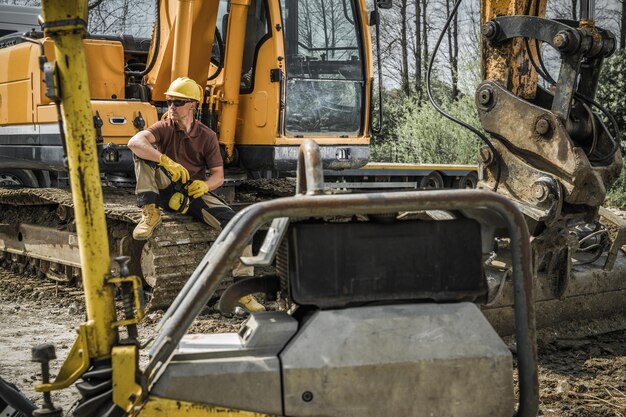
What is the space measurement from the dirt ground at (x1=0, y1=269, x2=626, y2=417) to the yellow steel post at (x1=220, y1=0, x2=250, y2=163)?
198 centimetres

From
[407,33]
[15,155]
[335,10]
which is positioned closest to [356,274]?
[335,10]

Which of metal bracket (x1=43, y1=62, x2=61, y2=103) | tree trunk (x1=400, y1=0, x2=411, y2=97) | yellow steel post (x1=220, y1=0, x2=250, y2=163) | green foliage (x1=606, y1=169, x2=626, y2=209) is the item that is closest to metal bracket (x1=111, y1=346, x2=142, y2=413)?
metal bracket (x1=43, y1=62, x2=61, y2=103)

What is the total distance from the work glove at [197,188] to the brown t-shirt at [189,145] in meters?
0.12

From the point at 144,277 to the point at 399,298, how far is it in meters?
4.29

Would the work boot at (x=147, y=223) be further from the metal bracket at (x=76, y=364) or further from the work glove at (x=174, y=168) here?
the metal bracket at (x=76, y=364)

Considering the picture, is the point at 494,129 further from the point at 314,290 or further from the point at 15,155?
the point at 15,155

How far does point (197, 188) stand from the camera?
627cm

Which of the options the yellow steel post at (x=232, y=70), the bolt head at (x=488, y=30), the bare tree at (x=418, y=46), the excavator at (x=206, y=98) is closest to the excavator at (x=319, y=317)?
the bolt head at (x=488, y=30)

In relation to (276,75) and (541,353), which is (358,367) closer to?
(541,353)

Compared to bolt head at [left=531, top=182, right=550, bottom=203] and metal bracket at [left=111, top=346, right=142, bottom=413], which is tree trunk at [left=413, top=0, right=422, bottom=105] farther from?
metal bracket at [left=111, top=346, right=142, bottom=413]

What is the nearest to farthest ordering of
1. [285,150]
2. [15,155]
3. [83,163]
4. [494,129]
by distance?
[83,163]
[494,129]
[285,150]
[15,155]

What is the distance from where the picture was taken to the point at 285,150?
7.70 m

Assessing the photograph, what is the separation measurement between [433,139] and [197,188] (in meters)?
14.1

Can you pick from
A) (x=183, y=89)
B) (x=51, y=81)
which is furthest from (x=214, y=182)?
(x=51, y=81)
